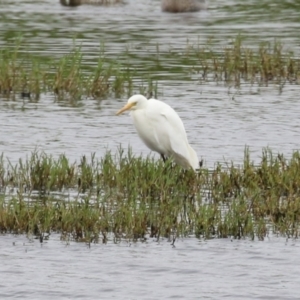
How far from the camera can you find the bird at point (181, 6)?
95.4 feet

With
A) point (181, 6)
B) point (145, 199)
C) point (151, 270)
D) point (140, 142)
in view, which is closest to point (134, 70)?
point (140, 142)

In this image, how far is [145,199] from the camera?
10.6m

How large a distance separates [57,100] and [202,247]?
→ 793 centimetres

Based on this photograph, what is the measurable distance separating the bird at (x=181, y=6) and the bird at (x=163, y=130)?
58.3 ft

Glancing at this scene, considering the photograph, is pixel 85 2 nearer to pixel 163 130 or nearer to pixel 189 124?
pixel 189 124

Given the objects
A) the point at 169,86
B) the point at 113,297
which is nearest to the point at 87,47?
A: the point at 169,86

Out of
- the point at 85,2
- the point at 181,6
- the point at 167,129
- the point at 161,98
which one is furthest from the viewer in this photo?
the point at 85,2

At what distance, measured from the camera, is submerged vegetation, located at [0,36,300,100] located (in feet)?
56.7

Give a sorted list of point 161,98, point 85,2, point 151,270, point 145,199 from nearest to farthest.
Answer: point 151,270
point 145,199
point 161,98
point 85,2

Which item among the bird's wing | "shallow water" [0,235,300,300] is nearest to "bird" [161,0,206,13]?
the bird's wing

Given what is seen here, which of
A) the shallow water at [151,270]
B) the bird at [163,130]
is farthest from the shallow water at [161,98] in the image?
the shallow water at [151,270]

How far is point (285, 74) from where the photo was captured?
62.5 ft

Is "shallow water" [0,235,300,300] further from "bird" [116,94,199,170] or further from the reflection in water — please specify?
the reflection in water

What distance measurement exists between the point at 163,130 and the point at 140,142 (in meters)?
2.61
